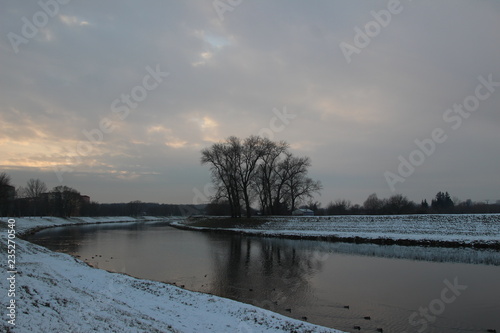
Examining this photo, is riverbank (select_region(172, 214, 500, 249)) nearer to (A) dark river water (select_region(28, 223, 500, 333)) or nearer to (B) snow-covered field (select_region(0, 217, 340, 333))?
(A) dark river water (select_region(28, 223, 500, 333))

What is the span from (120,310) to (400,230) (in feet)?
108

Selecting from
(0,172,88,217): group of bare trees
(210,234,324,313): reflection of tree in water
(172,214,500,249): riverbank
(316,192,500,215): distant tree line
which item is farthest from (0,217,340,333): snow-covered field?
(0,172,88,217): group of bare trees

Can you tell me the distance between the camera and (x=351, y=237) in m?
35.9

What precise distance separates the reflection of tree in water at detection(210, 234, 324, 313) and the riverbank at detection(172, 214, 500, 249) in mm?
9717

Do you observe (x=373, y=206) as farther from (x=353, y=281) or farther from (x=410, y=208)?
(x=353, y=281)

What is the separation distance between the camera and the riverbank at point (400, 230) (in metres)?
29.9

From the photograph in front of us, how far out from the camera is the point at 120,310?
10.2 m

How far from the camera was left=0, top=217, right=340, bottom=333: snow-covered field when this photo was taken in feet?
25.3

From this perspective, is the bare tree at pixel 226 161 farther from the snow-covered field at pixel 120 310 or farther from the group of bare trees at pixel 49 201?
the group of bare trees at pixel 49 201

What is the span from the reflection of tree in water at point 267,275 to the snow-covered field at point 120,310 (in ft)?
7.13

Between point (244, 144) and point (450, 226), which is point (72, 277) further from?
point (244, 144)

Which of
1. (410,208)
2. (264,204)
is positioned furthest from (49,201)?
(410,208)

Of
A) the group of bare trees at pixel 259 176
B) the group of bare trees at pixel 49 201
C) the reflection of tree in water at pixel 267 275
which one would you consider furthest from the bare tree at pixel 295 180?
the group of bare trees at pixel 49 201

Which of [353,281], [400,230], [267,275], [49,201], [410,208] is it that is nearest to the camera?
[353,281]
